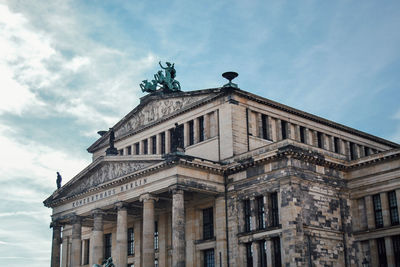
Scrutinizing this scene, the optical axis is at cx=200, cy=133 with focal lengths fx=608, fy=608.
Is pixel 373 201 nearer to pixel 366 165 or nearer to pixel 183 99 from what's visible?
pixel 366 165

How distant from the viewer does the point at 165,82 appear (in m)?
59.1

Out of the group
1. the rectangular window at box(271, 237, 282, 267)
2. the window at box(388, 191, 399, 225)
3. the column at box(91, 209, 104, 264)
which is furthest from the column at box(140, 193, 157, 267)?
the window at box(388, 191, 399, 225)

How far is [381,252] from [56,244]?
31.0m

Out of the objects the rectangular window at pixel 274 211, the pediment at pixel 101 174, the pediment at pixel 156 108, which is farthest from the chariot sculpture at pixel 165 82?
the rectangular window at pixel 274 211

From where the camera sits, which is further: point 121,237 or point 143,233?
point 121,237

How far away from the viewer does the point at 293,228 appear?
42688 millimetres

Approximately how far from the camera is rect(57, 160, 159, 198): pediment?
165 ft

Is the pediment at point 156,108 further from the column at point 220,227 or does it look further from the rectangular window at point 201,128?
the column at point 220,227

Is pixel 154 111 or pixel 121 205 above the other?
pixel 154 111

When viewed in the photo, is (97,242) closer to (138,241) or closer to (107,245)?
(138,241)

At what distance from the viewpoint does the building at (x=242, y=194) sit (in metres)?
44.7

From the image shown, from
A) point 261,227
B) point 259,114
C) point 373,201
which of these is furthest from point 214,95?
point 373,201

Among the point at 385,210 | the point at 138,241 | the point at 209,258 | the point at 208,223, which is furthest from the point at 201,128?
the point at 385,210

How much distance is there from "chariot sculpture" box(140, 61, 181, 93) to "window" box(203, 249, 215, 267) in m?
16.9
